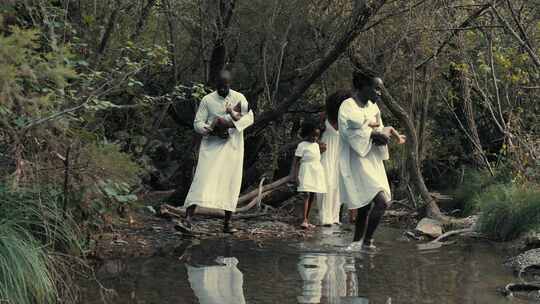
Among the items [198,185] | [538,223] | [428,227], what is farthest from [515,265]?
[198,185]

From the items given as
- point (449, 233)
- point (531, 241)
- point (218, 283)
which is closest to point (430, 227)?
point (449, 233)

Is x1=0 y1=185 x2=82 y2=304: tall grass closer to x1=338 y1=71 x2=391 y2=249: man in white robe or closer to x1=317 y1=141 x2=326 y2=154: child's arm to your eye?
x1=338 y1=71 x2=391 y2=249: man in white robe

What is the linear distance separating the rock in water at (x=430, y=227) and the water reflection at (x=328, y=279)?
2.99 meters

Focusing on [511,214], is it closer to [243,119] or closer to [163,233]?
[243,119]

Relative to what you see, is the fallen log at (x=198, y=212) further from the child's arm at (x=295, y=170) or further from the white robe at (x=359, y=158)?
the white robe at (x=359, y=158)

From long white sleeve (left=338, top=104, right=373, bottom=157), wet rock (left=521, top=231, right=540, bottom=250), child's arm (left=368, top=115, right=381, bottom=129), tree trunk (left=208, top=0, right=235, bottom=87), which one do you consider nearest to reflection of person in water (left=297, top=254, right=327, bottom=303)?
long white sleeve (left=338, top=104, right=373, bottom=157)

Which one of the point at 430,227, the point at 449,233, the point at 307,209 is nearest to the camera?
the point at 449,233

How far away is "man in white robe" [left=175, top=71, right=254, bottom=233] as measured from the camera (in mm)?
11562

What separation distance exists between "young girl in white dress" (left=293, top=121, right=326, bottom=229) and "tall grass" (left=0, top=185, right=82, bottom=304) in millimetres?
6807

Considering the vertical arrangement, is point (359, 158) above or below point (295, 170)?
above

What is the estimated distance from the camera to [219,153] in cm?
1184

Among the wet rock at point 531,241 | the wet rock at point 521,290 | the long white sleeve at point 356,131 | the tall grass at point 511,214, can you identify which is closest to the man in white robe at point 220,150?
the long white sleeve at point 356,131

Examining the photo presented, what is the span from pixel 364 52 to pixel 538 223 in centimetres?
454

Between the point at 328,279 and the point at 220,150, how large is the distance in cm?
462
